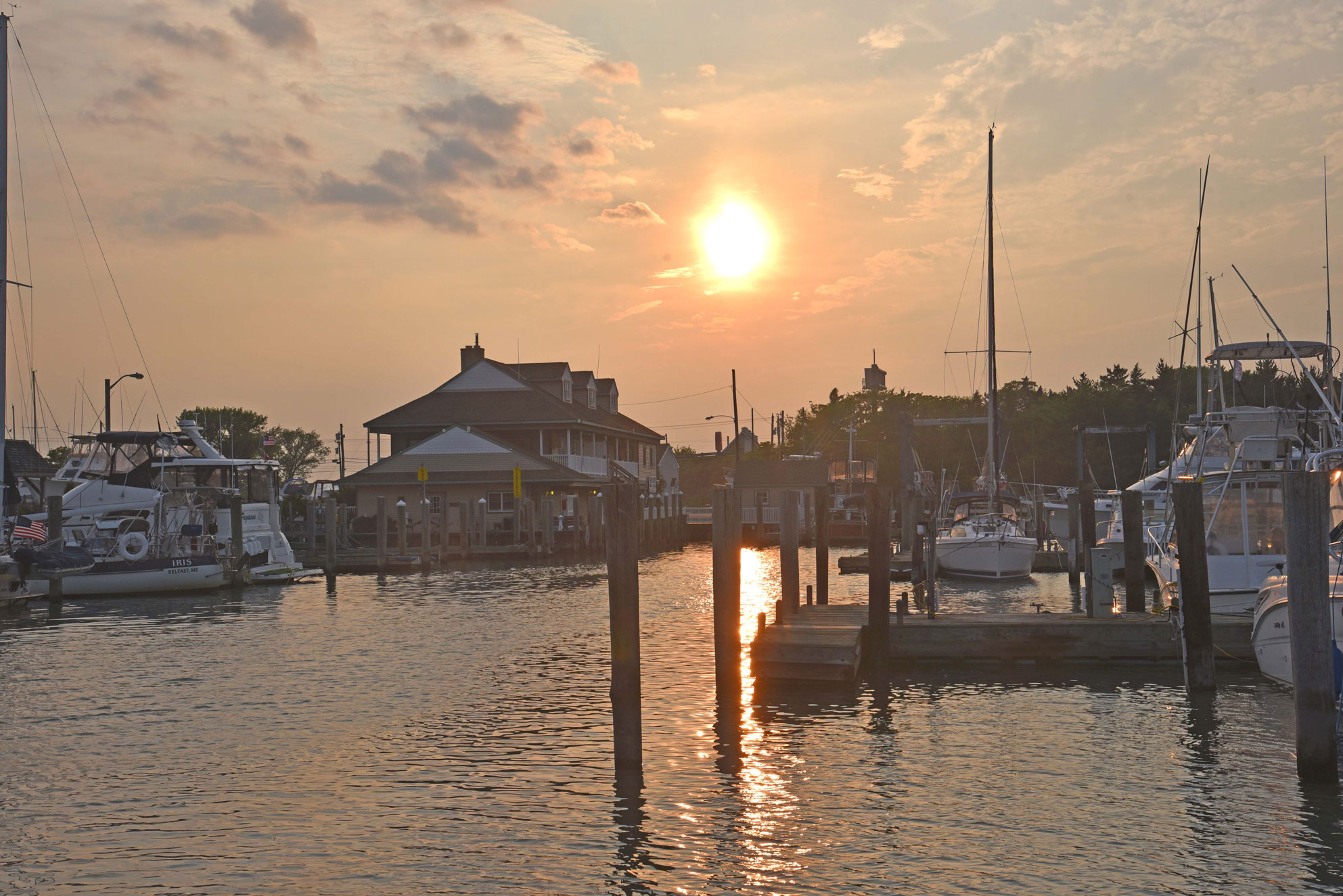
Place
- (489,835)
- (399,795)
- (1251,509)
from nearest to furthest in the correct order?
(489,835)
(399,795)
(1251,509)

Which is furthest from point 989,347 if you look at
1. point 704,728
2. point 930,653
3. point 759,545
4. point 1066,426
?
point 1066,426

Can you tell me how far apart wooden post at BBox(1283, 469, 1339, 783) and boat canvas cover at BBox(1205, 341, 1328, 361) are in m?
11.5

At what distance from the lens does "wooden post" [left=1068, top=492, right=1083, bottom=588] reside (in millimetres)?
35091

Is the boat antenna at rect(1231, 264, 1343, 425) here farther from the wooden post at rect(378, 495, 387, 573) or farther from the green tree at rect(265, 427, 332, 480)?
the green tree at rect(265, 427, 332, 480)

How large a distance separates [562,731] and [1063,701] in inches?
281

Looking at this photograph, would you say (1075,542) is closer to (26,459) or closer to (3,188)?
(3,188)

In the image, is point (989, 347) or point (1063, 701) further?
point (989, 347)

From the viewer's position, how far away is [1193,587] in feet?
50.5

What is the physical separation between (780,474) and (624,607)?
69056mm

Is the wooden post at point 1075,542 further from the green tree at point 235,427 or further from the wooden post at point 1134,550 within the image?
the green tree at point 235,427

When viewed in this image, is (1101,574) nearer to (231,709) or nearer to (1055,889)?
(1055,889)

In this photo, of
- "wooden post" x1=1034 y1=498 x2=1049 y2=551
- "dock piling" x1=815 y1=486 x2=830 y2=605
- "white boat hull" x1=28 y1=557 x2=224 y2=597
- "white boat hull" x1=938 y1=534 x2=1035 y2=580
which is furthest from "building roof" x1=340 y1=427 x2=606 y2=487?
"dock piling" x1=815 y1=486 x2=830 y2=605

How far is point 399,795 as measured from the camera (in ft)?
41.2

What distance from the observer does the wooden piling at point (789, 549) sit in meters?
22.7
